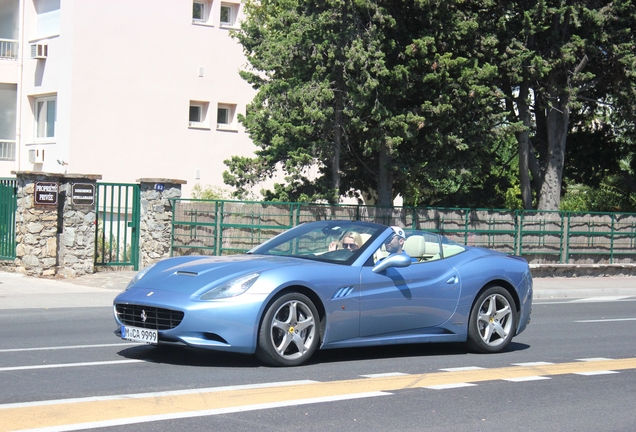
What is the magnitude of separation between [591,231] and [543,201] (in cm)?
182

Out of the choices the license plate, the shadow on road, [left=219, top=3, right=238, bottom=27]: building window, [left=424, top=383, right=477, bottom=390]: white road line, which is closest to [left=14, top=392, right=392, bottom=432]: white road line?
[left=424, top=383, right=477, bottom=390]: white road line

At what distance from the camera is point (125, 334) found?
27.2ft

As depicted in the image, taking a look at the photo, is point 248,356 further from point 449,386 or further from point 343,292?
point 449,386

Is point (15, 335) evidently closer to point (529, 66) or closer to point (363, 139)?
point (363, 139)

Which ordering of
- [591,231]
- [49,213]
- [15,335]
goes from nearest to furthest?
[15,335] → [49,213] → [591,231]

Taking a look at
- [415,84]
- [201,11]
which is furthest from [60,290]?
[201,11]

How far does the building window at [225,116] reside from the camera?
118 ft

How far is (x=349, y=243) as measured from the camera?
9219 mm

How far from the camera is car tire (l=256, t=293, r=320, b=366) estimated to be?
8.07 m

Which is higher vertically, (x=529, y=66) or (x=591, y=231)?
(x=529, y=66)

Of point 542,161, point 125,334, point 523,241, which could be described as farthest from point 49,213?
point 542,161

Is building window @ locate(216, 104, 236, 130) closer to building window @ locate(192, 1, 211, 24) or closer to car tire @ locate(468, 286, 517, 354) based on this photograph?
building window @ locate(192, 1, 211, 24)

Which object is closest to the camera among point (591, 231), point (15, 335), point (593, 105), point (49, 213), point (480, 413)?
point (480, 413)

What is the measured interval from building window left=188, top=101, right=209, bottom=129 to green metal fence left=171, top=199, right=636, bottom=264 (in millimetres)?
14815
